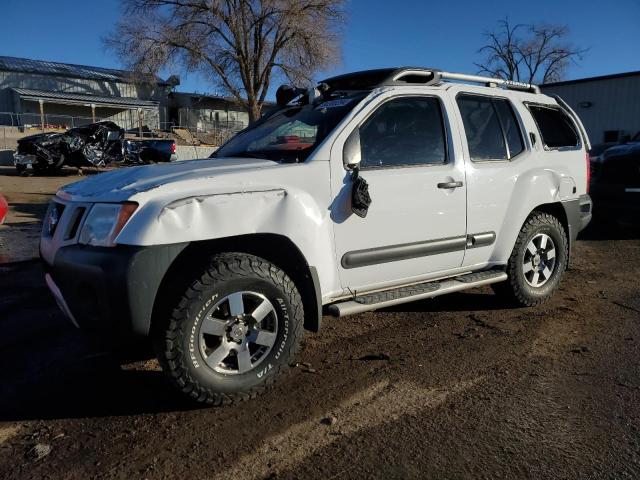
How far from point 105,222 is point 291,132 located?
5.19 ft

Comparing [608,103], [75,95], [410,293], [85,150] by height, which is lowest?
[410,293]

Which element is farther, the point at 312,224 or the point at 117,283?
the point at 312,224

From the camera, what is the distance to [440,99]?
4004mm

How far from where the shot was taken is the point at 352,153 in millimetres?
3387

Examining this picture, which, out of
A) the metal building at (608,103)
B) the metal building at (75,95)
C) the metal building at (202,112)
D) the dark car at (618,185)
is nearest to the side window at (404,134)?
the dark car at (618,185)

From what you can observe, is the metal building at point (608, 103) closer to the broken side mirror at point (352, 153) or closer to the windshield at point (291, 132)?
the windshield at point (291, 132)

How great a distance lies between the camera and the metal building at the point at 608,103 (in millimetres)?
24984

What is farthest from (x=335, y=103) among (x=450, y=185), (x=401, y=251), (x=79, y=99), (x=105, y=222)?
(x=79, y=99)

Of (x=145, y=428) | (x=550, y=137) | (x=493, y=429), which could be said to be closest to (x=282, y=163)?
(x=145, y=428)

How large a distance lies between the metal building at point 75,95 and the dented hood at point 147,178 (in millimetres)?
34399

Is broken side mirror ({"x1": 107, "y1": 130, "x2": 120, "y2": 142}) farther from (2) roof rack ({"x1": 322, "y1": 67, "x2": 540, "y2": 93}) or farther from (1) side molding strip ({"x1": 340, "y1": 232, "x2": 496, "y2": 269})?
(1) side molding strip ({"x1": 340, "y1": 232, "x2": 496, "y2": 269})

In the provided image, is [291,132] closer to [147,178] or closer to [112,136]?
[147,178]

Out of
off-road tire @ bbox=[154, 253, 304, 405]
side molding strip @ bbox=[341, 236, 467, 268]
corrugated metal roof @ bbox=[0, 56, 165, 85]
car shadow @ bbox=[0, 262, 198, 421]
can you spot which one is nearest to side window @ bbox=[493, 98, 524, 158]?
side molding strip @ bbox=[341, 236, 467, 268]

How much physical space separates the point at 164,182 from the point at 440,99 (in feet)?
7.39
